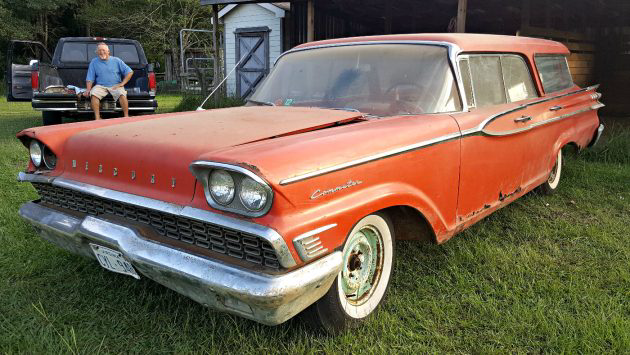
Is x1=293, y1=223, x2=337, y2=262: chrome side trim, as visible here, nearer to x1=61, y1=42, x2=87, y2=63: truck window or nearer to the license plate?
the license plate

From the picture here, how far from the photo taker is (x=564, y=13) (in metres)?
9.82

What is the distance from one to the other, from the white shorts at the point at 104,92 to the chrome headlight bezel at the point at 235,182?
6528 mm

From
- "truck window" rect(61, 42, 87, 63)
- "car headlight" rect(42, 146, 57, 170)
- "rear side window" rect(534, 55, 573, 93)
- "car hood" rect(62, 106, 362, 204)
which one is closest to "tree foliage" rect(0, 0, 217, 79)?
"truck window" rect(61, 42, 87, 63)

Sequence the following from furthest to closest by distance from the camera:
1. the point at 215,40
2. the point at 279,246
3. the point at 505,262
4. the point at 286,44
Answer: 1. the point at 286,44
2. the point at 215,40
3. the point at 505,262
4. the point at 279,246

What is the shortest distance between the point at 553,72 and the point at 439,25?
29.5ft

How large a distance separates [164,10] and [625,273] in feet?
92.5

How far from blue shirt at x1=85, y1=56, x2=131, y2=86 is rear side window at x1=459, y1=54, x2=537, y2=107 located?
6122 millimetres

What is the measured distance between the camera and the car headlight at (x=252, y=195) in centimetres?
195

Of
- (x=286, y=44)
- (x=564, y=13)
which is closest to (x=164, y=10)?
(x=286, y=44)

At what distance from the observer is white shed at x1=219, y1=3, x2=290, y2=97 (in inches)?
502

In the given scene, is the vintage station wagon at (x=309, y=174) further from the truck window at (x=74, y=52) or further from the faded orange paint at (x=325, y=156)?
the truck window at (x=74, y=52)

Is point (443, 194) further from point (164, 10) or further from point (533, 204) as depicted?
point (164, 10)

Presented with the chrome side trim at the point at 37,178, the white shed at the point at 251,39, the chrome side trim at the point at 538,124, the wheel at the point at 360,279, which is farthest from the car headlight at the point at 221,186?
the white shed at the point at 251,39

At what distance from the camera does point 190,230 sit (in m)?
2.17
